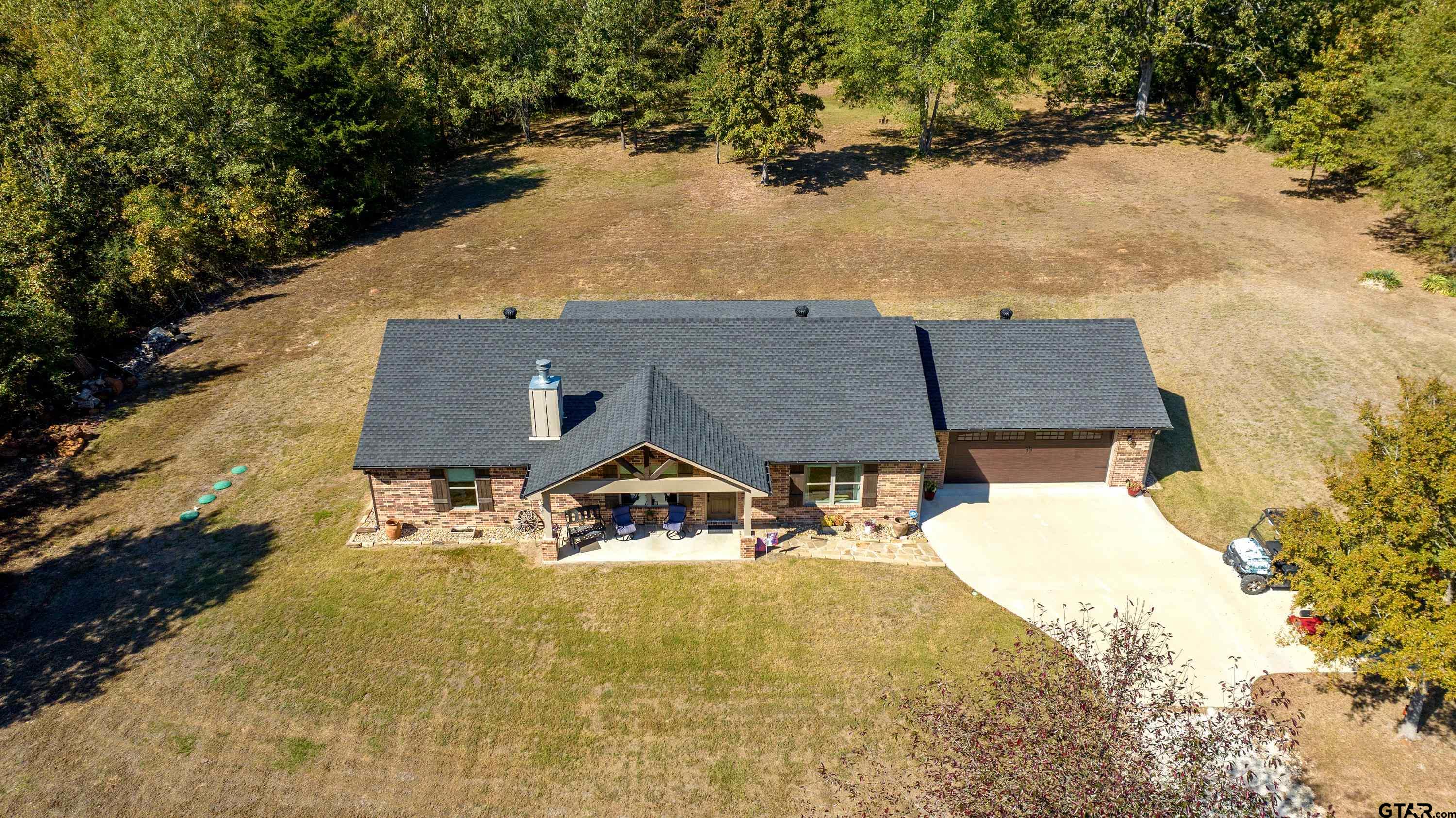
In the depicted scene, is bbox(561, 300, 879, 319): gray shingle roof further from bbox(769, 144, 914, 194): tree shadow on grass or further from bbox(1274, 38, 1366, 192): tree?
bbox(1274, 38, 1366, 192): tree

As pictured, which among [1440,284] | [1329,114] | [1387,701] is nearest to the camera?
[1387,701]

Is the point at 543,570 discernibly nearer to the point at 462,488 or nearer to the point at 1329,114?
the point at 462,488

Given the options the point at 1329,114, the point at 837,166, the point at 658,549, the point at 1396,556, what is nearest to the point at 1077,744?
the point at 1396,556

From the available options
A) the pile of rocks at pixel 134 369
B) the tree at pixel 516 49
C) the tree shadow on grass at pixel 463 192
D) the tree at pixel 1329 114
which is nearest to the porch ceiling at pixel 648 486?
the pile of rocks at pixel 134 369

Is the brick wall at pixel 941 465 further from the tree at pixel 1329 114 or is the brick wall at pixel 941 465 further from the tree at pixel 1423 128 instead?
the tree at pixel 1329 114

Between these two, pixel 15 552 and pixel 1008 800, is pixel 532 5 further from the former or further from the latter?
pixel 1008 800

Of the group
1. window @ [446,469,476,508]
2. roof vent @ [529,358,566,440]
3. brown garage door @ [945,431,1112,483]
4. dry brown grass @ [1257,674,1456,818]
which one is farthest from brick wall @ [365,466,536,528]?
dry brown grass @ [1257,674,1456,818]

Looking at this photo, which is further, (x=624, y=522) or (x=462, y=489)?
(x=462, y=489)
